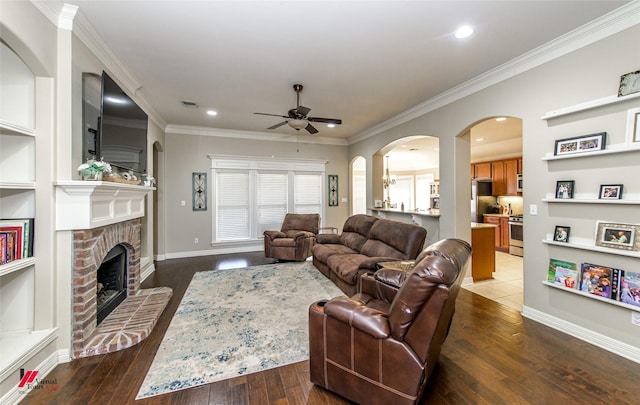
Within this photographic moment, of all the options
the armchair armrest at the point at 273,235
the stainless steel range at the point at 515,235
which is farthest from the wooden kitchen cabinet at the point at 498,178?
the armchair armrest at the point at 273,235

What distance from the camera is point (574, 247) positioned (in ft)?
8.21

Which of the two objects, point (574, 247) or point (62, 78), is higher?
point (62, 78)

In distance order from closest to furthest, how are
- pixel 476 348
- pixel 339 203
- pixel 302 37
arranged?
pixel 476 348, pixel 302 37, pixel 339 203

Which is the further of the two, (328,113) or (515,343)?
(328,113)

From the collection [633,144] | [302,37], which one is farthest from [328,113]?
[633,144]

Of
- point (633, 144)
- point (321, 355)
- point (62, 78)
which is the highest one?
point (62, 78)

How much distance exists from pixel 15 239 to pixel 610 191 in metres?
4.86

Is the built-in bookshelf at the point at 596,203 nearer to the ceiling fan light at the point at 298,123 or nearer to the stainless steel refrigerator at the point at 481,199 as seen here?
the ceiling fan light at the point at 298,123

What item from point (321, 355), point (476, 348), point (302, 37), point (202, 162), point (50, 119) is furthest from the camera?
point (202, 162)

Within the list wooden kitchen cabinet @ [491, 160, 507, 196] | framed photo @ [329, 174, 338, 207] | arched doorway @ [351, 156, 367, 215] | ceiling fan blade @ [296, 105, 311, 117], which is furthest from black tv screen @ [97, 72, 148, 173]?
wooden kitchen cabinet @ [491, 160, 507, 196]

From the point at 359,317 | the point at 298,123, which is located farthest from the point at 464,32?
the point at 359,317

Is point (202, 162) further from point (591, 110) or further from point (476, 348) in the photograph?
point (591, 110)

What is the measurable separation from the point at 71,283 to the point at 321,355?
7.25 ft

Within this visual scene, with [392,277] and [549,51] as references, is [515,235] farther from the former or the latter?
[392,277]
